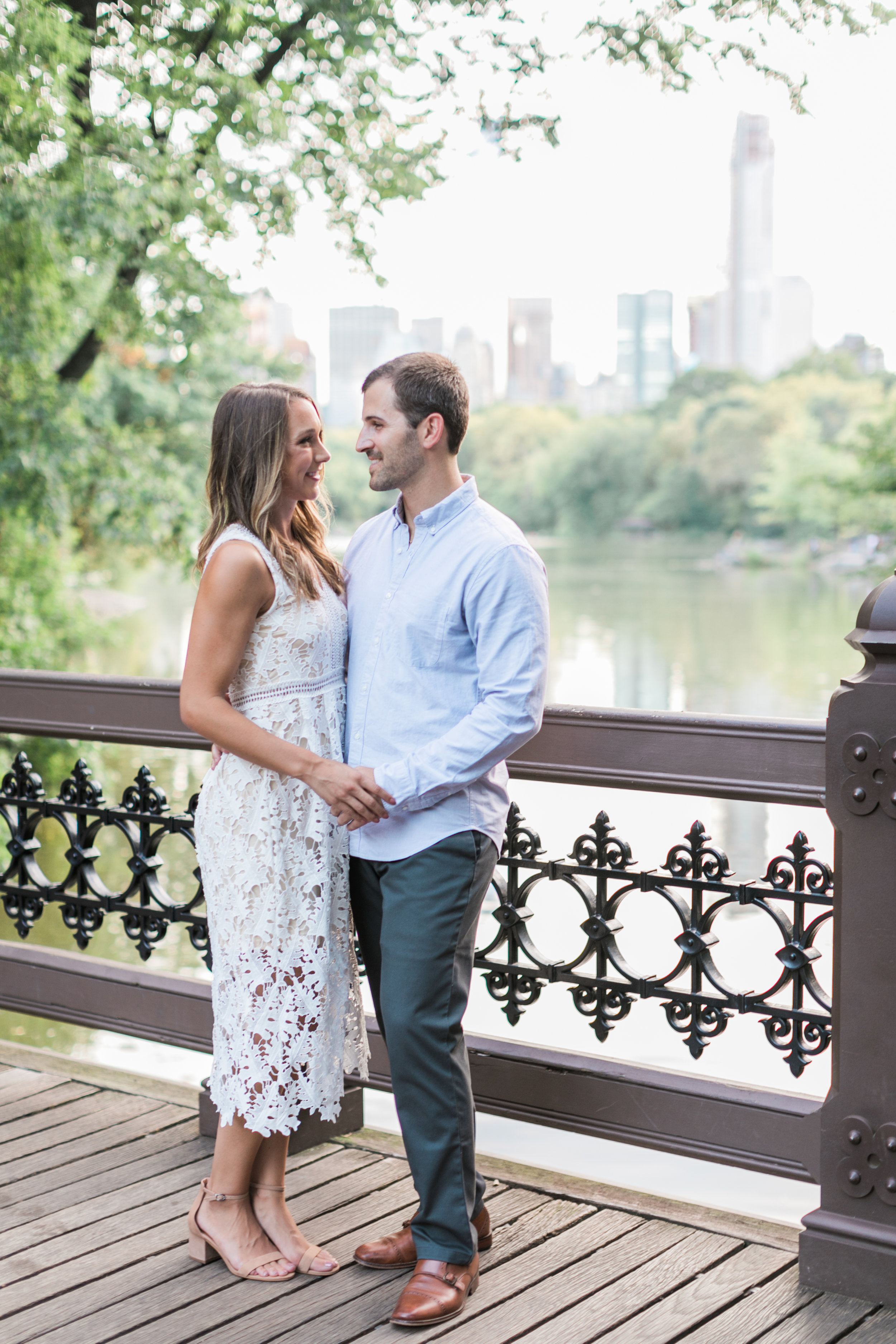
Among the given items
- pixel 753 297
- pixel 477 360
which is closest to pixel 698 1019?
pixel 477 360

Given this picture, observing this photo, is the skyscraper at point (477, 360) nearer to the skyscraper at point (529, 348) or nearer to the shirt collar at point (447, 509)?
the skyscraper at point (529, 348)

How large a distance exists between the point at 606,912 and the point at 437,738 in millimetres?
776

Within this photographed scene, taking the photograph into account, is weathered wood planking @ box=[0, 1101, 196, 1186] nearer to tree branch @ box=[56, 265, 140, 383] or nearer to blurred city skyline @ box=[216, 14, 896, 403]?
blurred city skyline @ box=[216, 14, 896, 403]

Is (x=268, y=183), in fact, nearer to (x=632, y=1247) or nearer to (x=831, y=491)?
(x=632, y=1247)

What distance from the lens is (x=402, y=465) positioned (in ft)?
7.75

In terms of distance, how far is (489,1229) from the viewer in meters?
2.70

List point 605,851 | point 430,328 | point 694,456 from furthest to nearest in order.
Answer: point 694,456, point 430,328, point 605,851

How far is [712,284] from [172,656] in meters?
16.3

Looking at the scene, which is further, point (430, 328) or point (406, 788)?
point (430, 328)

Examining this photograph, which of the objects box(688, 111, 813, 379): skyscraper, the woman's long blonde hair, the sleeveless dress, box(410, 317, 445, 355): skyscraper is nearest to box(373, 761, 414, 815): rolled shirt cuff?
the sleeveless dress

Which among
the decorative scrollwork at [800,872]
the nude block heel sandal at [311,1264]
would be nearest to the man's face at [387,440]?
the decorative scrollwork at [800,872]

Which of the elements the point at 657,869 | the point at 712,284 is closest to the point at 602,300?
the point at 712,284

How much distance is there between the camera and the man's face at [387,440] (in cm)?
233

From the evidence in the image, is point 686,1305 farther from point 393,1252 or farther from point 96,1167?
point 96,1167
